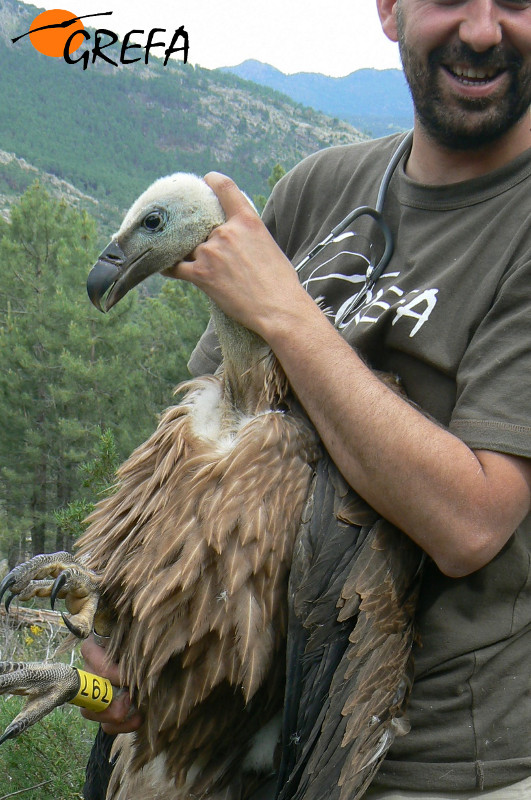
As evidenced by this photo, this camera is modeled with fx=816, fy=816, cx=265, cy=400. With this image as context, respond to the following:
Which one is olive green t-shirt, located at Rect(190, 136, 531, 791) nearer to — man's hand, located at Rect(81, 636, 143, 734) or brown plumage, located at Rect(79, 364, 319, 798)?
brown plumage, located at Rect(79, 364, 319, 798)

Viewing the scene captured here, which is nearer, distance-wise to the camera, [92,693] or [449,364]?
[449,364]

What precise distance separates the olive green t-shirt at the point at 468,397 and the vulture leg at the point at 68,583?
0.76m

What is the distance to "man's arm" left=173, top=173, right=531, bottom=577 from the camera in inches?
62.1

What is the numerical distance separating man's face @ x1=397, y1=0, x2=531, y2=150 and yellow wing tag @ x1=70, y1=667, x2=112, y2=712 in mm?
1514

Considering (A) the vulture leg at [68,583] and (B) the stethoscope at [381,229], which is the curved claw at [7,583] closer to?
(A) the vulture leg at [68,583]

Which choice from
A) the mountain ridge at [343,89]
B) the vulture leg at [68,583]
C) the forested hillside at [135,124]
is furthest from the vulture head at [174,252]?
the mountain ridge at [343,89]

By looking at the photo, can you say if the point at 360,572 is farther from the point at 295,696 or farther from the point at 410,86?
the point at 410,86

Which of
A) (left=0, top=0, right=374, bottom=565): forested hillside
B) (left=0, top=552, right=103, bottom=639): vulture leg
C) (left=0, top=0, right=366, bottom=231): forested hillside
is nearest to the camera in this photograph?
(left=0, top=552, right=103, bottom=639): vulture leg

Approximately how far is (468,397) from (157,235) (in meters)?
0.91

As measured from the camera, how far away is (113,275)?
2.10 metres

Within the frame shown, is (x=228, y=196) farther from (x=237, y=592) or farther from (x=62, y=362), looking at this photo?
(x=62, y=362)

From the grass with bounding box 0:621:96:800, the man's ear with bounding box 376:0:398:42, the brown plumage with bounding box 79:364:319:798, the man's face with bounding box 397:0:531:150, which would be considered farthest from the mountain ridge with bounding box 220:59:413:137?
the brown plumage with bounding box 79:364:319:798

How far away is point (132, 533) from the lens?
1.97 m

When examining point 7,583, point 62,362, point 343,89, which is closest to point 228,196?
point 7,583
